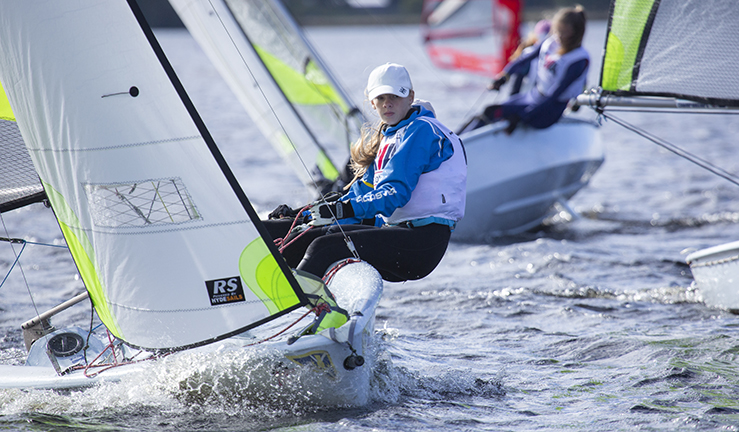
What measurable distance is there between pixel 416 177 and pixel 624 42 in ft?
6.24

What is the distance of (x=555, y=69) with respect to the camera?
5453 millimetres

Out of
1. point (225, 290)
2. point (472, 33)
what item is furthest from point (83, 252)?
point (472, 33)

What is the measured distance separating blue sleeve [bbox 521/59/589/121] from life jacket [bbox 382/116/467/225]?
294 centimetres

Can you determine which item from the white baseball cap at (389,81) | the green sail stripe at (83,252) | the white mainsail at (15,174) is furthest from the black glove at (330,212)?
the white mainsail at (15,174)

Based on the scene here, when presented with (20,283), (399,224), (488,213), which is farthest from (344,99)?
(399,224)

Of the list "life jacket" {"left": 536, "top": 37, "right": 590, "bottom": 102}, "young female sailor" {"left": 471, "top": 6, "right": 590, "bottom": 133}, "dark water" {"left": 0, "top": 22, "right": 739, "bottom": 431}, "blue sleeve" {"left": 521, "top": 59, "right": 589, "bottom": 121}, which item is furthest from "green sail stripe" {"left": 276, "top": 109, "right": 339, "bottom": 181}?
"life jacket" {"left": 536, "top": 37, "right": 590, "bottom": 102}

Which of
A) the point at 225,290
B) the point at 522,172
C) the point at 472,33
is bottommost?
the point at 522,172

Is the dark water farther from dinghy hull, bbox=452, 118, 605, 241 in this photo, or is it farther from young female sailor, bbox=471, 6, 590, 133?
young female sailor, bbox=471, 6, 590, 133

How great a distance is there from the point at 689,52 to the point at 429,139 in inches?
75.5

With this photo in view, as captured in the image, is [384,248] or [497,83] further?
[497,83]

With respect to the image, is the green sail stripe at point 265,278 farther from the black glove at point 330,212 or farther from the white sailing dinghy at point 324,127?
the white sailing dinghy at point 324,127

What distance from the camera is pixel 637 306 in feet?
13.0

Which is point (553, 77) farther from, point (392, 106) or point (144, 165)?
point (144, 165)

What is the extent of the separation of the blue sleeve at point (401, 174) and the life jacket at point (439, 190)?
0.19 feet
